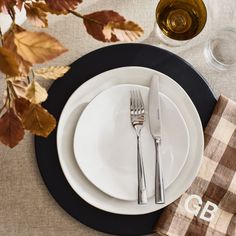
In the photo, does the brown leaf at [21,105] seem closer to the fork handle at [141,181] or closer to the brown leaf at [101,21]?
the brown leaf at [101,21]

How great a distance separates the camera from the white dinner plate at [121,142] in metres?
0.69

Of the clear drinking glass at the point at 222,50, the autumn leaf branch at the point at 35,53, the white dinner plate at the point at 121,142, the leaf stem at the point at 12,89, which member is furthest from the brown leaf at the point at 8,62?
the clear drinking glass at the point at 222,50

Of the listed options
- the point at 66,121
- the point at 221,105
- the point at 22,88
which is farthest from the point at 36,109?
the point at 221,105

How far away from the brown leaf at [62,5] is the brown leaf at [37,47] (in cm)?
7

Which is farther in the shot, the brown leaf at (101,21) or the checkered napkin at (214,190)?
the checkered napkin at (214,190)

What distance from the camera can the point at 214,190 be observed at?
0.72 metres

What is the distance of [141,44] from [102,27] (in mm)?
353

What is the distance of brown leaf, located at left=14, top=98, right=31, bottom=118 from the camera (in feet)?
1.48

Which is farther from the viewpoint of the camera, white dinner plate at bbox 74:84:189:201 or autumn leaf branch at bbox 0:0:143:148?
white dinner plate at bbox 74:84:189:201

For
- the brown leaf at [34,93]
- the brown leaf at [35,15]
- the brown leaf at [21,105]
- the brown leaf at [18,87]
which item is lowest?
the brown leaf at [21,105]

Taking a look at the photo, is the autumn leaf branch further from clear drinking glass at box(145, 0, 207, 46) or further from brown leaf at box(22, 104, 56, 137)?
clear drinking glass at box(145, 0, 207, 46)

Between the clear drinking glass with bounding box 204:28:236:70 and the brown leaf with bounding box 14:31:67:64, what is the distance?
466 millimetres

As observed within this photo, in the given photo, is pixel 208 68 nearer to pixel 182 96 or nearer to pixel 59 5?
pixel 182 96

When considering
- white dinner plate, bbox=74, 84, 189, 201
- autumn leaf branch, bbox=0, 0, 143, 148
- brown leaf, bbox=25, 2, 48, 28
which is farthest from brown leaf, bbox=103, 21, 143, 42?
white dinner plate, bbox=74, 84, 189, 201
